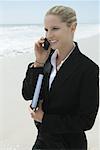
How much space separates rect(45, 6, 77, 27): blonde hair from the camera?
3.89 ft

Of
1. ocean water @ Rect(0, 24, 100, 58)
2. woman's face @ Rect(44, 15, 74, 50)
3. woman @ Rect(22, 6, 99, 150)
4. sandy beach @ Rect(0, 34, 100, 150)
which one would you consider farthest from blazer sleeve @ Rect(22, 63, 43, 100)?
ocean water @ Rect(0, 24, 100, 58)

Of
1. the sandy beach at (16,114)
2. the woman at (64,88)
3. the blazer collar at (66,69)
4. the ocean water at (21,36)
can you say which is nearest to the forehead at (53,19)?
the woman at (64,88)

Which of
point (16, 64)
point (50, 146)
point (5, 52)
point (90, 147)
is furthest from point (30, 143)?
point (5, 52)

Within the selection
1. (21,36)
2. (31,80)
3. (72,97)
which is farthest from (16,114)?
(21,36)

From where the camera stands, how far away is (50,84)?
4.08ft

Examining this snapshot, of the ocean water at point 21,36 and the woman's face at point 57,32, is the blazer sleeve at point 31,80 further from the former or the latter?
the ocean water at point 21,36

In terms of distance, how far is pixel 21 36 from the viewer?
761 centimetres

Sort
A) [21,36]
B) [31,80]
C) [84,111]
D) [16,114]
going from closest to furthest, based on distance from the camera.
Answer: [84,111], [31,80], [16,114], [21,36]

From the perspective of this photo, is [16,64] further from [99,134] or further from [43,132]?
[43,132]

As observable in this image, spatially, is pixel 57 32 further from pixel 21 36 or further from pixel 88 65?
pixel 21 36

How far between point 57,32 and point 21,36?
649 centimetres

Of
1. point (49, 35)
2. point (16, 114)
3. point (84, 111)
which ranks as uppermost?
point (49, 35)

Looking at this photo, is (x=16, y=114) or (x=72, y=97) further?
(x=16, y=114)

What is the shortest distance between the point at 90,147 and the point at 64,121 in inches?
54.5
